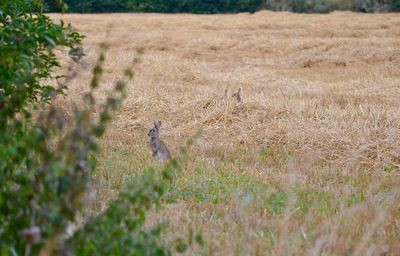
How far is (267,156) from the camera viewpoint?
8.47 m

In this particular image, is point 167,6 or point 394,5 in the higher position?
point 394,5

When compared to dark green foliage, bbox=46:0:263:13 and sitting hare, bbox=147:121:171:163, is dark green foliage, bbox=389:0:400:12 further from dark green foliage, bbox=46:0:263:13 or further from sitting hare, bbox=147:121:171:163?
sitting hare, bbox=147:121:171:163

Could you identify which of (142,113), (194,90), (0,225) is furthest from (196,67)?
(0,225)

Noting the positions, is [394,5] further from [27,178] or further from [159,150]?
[27,178]

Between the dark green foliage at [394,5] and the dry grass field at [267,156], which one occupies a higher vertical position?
the dry grass field at [267,156]

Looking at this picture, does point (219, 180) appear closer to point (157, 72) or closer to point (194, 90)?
point (194, 90)

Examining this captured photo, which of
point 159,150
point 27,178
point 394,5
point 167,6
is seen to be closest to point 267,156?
point 159,150

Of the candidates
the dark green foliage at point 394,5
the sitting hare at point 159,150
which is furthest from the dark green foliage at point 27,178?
the dark green foliage at point 394,5

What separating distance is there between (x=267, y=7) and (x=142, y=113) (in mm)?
46796

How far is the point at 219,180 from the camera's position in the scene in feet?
22.6

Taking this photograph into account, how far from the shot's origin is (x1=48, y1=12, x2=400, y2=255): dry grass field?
4996 millimetres

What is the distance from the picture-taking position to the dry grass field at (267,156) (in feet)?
16.4

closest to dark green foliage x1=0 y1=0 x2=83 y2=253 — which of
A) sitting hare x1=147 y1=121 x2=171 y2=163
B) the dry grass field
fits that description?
the dry grass field

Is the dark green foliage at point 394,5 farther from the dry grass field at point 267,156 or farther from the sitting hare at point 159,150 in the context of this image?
the sitting hare at point 159,150
